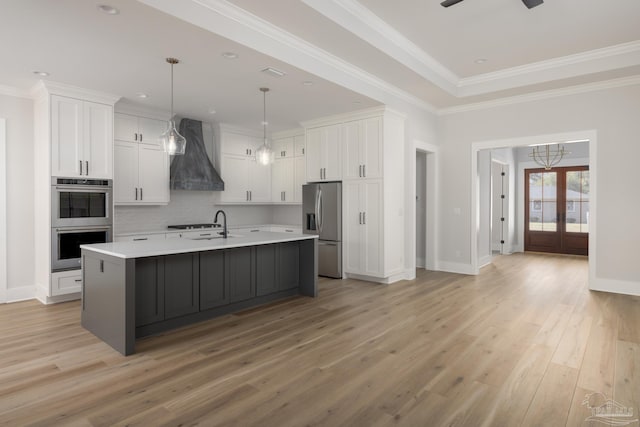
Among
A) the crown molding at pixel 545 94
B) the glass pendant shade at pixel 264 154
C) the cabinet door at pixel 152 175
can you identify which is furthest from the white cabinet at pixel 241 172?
the crown molding at pixel 545 94

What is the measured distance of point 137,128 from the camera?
5676 millimetres

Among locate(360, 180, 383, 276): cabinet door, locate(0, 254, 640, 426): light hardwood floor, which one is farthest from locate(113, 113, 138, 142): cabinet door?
locate(360, 180, 383, 276): cabinet door

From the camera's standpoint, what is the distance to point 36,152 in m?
4.89

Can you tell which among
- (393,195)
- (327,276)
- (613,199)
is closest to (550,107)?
(613,199)

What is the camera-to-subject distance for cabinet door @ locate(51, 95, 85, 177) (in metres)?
4.54

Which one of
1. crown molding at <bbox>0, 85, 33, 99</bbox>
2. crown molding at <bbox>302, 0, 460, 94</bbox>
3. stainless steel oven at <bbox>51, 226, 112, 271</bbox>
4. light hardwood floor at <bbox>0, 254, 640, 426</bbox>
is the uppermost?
crown molding at <bbox>302, 0, 460, 94</bbox>

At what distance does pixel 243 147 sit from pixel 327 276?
300 centimetres

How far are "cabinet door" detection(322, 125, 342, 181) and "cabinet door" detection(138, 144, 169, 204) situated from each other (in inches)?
101

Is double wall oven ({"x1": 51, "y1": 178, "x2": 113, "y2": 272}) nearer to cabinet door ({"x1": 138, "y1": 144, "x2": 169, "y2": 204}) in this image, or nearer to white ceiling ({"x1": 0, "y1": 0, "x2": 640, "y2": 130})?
cabinet door ({"x1": 138, "y1": 144, "x2": 169, "y2": 204})

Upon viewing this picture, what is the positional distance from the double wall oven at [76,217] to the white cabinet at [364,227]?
3443 millimetres

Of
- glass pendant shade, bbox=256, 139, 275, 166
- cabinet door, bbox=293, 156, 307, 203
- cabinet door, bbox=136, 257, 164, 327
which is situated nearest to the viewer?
cabinet door, bbox=136, 257, 164, 327

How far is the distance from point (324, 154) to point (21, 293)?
4.67 m

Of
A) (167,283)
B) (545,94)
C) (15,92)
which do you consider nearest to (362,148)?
(545,94)

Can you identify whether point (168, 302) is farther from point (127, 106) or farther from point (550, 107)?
point (550, 107)
